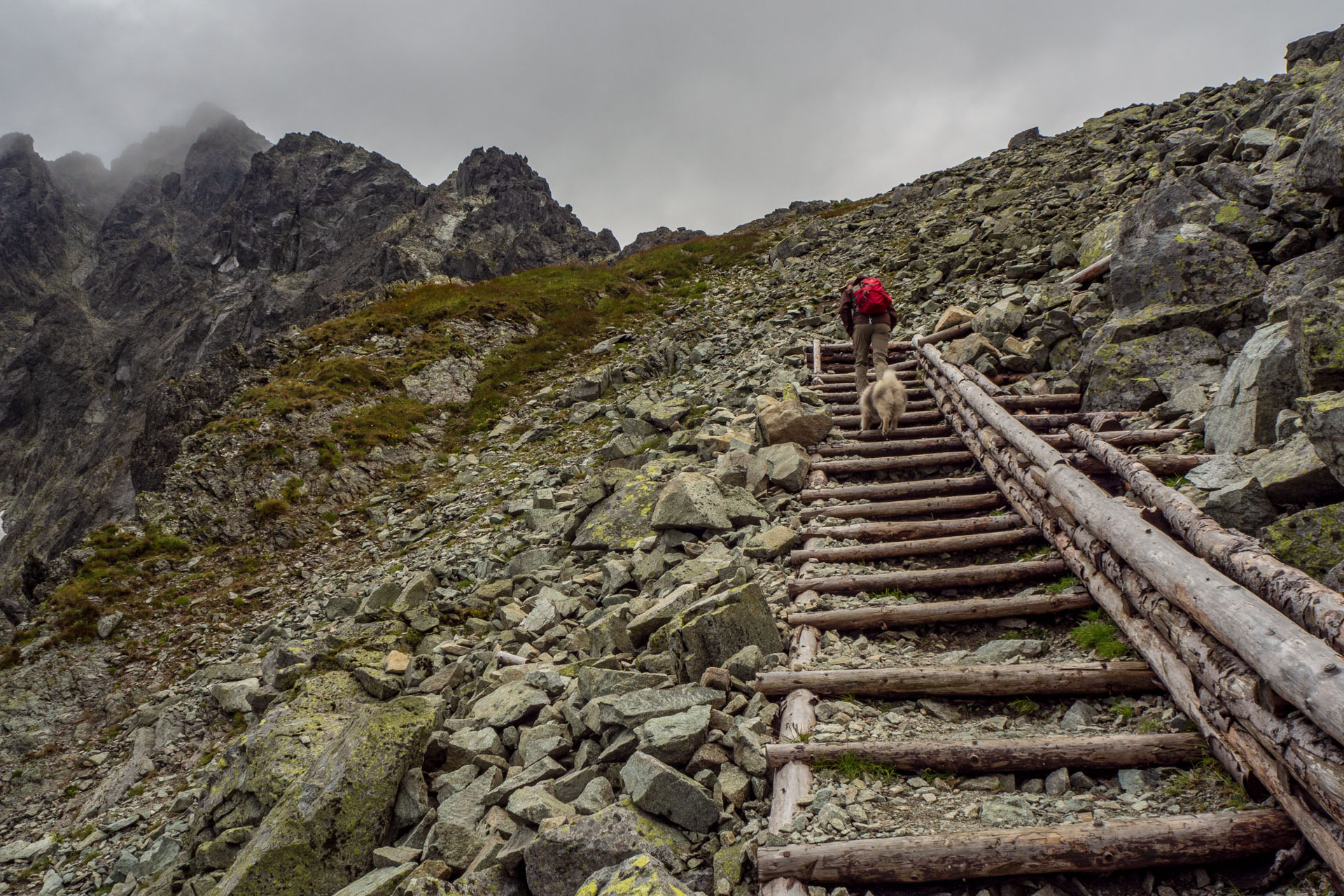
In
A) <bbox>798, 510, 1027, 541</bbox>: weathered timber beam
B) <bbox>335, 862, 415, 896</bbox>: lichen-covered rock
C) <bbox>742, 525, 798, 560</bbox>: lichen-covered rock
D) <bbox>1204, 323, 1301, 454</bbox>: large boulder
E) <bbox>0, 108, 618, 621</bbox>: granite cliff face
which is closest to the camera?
<bbox>335, 862, 415, 896</bbox>: lichen-covered rock

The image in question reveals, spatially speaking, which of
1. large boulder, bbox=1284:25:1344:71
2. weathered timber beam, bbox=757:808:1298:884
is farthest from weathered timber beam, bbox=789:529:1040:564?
large boulder, bbox=1284:25:1344:71

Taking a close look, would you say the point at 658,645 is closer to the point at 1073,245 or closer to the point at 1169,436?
the point at 1169,436

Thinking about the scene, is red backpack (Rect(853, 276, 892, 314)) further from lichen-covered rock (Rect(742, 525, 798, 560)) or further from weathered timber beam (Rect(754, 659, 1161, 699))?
weathered timber beam (Rect(754, 659, 1161, 699))

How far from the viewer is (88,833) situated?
8.81 meters

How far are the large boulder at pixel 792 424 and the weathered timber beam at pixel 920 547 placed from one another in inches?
143

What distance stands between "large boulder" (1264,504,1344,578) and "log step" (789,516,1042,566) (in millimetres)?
2430

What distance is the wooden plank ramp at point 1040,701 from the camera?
325cm

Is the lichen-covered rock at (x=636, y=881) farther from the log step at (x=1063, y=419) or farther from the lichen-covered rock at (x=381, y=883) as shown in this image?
the log step at (x=1063, y=419)

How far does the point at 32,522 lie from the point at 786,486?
125 m

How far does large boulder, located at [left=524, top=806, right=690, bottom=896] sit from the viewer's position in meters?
3.84

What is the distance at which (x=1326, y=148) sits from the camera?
22.0 feet

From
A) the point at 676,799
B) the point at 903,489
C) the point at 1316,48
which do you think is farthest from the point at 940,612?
the point at 1316,48

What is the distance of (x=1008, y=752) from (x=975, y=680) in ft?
2.89

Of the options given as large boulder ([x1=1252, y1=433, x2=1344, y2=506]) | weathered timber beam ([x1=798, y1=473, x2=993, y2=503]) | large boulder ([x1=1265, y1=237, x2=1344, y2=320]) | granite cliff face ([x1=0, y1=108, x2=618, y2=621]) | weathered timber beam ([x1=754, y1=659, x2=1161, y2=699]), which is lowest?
weathered timber beam ([x1=754, y1=659, x2=1161, y2=699])
